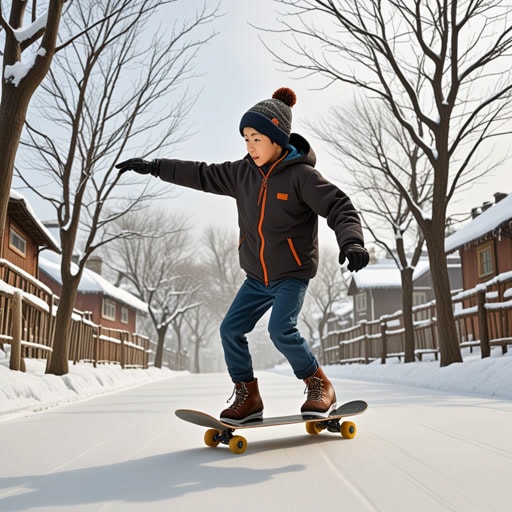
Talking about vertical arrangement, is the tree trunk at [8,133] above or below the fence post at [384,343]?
above

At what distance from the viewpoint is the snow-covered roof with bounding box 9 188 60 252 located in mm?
14591

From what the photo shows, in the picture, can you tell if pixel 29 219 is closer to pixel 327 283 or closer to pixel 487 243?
pixel 487 243

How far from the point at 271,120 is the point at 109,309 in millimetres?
32176

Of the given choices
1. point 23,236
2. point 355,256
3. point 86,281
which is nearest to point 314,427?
point 355,256

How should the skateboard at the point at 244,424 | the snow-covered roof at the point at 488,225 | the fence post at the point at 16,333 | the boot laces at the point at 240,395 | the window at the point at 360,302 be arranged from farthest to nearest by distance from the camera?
the window at the point at 360,302
the snow-covered roof at the point at 488,225
the fence post at the point at 16,333
the boot laces at the point at 240,395
the skateboard at the point at 244,424

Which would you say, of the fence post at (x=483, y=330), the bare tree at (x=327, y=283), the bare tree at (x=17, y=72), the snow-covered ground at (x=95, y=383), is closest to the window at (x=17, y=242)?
the snow-covered ground at (x=95, y=383)

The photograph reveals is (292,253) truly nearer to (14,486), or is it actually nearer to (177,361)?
(14,486)

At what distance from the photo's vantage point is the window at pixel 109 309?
1291 inches

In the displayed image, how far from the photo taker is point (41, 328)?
11.6 meters

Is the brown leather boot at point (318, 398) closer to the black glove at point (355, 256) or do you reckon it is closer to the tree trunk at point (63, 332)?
the black glove at point (355, 256)

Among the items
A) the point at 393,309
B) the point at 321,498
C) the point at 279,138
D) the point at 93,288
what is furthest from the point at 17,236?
the point at 393,309

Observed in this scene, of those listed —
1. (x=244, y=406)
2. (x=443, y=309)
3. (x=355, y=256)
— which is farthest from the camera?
(x=443, y=309)

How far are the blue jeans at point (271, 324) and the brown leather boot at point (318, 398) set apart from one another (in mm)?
55

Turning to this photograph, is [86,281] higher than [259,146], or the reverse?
[86,281]
